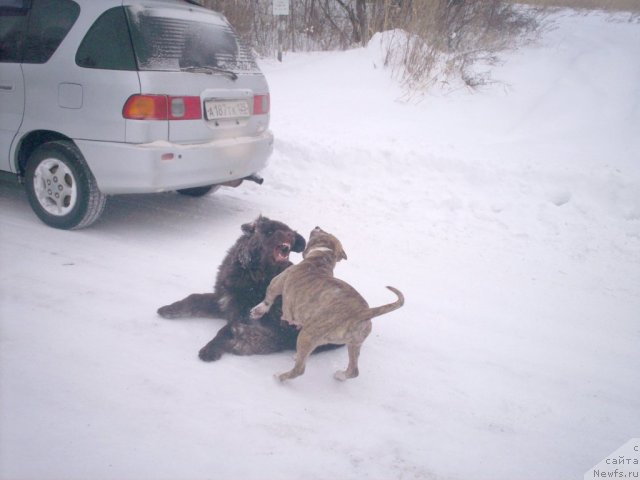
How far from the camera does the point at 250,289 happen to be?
3.65 m

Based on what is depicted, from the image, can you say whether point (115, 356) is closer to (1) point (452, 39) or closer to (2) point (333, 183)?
(2) point (333, 183)

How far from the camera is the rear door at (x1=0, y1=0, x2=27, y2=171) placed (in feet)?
15.0

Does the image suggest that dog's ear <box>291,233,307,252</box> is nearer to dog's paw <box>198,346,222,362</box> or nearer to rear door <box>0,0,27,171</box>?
dog's paw <box>198,346,222,362</box>

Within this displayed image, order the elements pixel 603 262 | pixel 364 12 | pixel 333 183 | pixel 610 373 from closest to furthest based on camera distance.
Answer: pixel 610 373 < pixel 603 262 < pixel 333 183 < pixel 364 12

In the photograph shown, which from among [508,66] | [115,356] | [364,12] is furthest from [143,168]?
[364,12]

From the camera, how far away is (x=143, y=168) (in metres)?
4.26

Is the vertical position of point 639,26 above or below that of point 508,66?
above

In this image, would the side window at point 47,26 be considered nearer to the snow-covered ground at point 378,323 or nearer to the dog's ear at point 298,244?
the snow-covered ground at point 378,323

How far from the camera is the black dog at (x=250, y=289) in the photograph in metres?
3.38

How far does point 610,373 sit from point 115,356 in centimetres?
338

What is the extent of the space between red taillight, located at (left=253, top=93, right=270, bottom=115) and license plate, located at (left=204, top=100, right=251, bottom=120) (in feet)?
0.54

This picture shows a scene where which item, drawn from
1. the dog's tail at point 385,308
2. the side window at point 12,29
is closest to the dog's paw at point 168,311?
the dog's tail at point 385,308

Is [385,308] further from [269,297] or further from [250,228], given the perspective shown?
[250,228]

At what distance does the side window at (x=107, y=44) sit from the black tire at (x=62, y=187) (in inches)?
32.5
